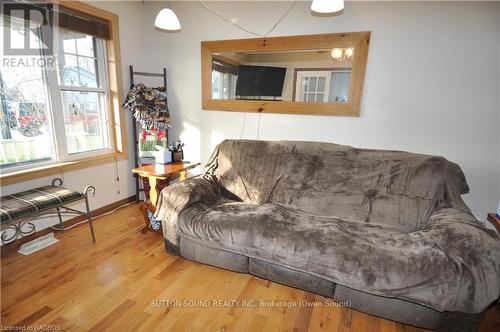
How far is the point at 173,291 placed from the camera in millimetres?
1755

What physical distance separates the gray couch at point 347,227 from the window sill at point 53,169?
1.12 meters

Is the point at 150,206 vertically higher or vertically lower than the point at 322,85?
lower

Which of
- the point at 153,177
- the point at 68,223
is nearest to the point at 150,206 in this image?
the point at 153,177

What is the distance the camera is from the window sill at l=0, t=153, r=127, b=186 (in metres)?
2.07

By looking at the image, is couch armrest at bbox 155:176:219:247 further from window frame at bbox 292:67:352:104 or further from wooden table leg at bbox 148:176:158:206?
window frame at bbox 292:67:352:104

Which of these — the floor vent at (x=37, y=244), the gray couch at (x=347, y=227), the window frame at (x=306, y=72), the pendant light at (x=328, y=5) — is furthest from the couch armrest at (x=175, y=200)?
the pendant light at (x=328, y=5)

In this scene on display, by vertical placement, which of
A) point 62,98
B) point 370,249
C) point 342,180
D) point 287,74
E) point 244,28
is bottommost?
point 370,249

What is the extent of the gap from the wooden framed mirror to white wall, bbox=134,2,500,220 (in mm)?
83

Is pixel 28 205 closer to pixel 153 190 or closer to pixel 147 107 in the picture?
pixel 153 190

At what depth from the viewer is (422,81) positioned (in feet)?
7.00

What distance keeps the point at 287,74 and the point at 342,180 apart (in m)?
1.16

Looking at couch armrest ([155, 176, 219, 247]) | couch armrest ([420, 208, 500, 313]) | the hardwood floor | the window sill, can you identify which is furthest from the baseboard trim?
couch armrest ([420, 208, 500, 313])

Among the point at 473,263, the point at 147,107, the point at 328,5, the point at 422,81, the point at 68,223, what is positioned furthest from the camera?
the point at 147,107

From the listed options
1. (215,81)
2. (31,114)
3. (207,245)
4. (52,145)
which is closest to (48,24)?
(31,114)
